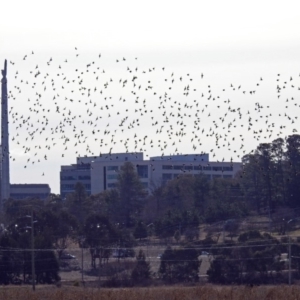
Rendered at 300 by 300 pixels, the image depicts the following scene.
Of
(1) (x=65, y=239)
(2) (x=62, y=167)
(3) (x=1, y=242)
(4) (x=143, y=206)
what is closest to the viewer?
(3) (x=1, y=242)

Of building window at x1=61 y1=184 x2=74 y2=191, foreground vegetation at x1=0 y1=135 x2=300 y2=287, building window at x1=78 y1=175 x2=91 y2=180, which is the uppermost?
building window at x1=78 y1=175 x2=91 y2=180

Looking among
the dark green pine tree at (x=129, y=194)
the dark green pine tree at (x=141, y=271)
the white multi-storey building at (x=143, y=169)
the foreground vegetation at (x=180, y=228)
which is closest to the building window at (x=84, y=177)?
the white multi-storey building at (x=143, y=169)

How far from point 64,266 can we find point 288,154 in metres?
32.7

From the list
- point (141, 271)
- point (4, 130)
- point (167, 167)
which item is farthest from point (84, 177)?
point (141, 271)

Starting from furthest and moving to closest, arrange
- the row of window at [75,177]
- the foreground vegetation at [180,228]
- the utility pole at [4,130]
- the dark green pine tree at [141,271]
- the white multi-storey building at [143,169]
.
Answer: the row of window at [75,177], the white multi-storey building at [143,169], the utility pole at [4,130], the foreground vegetation at [180,228], the dark green pine tree at [141,271]

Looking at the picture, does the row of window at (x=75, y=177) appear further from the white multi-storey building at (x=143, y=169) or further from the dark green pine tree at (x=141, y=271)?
the dark green pine tree at (x=141, y=271)

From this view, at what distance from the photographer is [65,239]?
59.5 metres

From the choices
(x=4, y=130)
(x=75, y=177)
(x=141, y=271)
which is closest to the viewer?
(x=141, y=271)

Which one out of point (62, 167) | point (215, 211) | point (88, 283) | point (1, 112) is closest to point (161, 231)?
point (215, 211)

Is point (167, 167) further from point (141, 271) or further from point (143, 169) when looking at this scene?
point (141, 271)

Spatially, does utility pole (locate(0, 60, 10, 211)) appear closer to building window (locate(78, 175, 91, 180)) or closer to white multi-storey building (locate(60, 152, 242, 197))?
white multi-storey building (locate(60, 152, 242, 197))

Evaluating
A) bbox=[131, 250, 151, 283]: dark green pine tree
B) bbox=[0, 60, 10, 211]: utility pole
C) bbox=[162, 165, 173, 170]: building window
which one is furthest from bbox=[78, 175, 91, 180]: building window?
bbox=[131, 250, 151, 283]: dark green pine tree

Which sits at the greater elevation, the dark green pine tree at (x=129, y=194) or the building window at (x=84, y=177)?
the building window at (x=84, y=177)

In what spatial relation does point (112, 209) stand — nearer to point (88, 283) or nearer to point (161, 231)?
point (161, 231)
